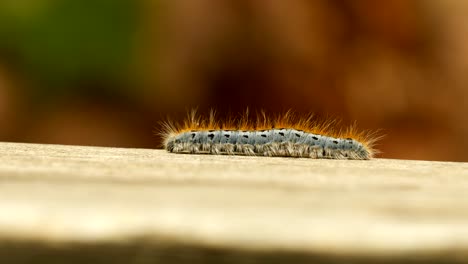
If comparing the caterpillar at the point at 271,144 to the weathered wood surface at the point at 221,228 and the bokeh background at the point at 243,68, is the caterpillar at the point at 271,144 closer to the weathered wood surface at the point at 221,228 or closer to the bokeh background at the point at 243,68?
the weathered wood surface at the point at 221,228

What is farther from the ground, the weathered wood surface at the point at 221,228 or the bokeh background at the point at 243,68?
the bokeh background at the point at 243,68

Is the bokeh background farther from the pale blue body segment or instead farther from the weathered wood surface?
the weathered wood surface

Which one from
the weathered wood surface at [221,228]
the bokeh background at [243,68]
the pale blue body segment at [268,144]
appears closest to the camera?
the weathered wood surface at [221,228]

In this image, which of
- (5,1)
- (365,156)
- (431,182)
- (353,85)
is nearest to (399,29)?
(353,85)

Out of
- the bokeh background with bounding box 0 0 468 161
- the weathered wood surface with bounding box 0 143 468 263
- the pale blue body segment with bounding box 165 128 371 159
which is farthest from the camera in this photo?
the bokeh background with bounding box 0 0 468 161

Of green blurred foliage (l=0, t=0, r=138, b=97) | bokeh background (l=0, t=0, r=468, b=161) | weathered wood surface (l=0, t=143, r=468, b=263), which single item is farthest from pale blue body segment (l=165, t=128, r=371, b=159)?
green blurred foliage (l=0, t=0, r=138, b=97)

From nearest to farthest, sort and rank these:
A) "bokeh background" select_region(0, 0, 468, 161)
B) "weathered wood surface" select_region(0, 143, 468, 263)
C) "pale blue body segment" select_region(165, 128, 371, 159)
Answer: "weathered wood surface" select_region(0, 143, 468, 263) < "pale blue body segment" select_region(165, 128, 371, 159) < "bokeh background" select_region(0, 0, 468, 161)

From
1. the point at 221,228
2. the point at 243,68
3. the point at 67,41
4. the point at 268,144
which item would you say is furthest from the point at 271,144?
the point at 67,41

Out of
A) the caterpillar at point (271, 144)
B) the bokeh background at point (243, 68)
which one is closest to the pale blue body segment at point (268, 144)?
the caterpillar at point (271, 144)

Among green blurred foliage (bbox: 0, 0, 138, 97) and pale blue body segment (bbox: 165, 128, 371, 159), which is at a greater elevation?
green blurred foliage (bbox: 0, 0, 138, 97)
